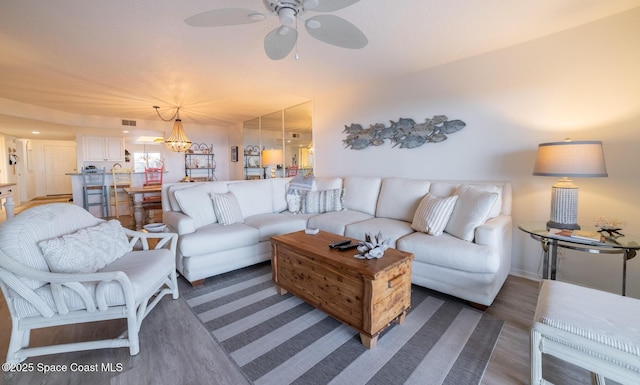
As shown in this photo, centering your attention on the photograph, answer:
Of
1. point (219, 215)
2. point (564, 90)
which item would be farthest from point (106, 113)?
point (564, 90)

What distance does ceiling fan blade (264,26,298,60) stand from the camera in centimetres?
175

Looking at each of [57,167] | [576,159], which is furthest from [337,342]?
[57,167]

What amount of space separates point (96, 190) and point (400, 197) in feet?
21.6

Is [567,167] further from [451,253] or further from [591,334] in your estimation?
[591,334]

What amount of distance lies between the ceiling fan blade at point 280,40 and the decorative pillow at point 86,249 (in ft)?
5.97

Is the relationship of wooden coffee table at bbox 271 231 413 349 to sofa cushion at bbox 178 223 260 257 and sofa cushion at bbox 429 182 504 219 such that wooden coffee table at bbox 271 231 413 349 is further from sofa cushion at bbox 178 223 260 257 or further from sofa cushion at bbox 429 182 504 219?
sofa cushion at bbox 429 182 504 219

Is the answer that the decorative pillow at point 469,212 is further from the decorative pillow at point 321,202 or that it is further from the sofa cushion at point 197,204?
the sofa cushion at point 197,204

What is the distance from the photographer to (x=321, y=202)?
11.3 ft

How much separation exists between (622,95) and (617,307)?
6.33 feet

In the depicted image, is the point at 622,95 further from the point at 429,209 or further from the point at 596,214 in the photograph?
the point at 429,209

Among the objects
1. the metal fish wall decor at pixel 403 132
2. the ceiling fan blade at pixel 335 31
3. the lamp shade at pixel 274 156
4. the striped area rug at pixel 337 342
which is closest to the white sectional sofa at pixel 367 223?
the striped area rug at pixel 337 342

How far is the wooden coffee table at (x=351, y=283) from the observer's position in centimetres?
157

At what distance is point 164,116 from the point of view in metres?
5.94

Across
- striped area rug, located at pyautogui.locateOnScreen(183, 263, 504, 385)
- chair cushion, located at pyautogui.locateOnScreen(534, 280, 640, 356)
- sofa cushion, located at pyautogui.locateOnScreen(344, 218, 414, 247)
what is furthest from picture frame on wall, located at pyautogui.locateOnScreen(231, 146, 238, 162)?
chair cushion, located at pyautogui.locateOnScreen(534, 280, 640, 356)
